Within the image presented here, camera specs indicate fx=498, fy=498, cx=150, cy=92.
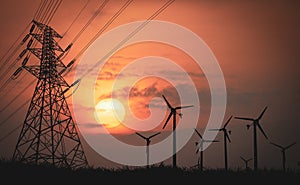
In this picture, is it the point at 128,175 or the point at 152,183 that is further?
the point at 128,175

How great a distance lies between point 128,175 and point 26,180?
9287 millimetres

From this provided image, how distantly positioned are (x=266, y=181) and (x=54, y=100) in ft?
123

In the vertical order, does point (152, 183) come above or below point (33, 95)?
below

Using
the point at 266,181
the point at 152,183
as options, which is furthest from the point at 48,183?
the point at 266,181

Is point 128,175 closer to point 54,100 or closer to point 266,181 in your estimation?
point 266,181


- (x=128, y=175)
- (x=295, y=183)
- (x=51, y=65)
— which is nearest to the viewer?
(x=295, y=183)

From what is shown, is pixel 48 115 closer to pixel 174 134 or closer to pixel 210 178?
pixel 174 134

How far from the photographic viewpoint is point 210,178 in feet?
144

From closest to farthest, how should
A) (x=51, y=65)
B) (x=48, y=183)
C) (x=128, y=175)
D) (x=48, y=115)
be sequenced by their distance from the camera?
1. (x=48, y=183)
2. (x=128, y=175)
3. (x=48, y=115)
4. (x=51, y=65)

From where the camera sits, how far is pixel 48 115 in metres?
68.9

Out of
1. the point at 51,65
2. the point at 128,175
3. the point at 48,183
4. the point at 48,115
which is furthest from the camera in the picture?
the point at 51,65

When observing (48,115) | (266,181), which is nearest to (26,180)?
(266,181)

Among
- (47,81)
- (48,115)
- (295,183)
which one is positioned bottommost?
(295,183)

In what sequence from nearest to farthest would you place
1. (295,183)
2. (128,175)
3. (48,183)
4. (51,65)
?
(48,183)
(295,183)
(128,175)
(51,65)
